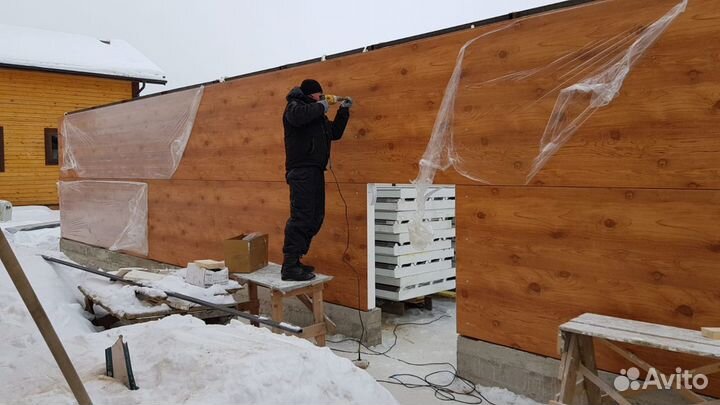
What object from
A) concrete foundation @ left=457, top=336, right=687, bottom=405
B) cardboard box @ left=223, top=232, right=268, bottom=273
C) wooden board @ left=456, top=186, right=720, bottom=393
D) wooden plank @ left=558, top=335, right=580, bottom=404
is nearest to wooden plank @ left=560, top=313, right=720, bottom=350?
wooden plank @ left=558, top=335, right=580, bottom=404

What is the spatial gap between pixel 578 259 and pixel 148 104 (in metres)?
6.70

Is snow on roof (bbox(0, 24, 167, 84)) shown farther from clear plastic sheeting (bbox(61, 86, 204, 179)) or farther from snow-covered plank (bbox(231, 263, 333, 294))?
snow-covered plank (bbox(231, 263, 333, 294))

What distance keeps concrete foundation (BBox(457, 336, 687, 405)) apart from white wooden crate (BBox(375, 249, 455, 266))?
1776mm

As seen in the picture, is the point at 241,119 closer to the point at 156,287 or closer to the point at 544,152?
the point at 156,287

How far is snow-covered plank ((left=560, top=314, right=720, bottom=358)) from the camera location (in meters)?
2.62

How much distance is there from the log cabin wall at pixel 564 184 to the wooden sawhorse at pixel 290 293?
0.54 meters

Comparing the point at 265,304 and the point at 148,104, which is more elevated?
the point at 148,104

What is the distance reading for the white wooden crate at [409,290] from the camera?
602 centimetres

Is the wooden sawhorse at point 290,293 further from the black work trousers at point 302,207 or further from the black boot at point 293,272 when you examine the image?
the black work trousers at point 302,207

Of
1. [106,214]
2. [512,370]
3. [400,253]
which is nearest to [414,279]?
[400,253]

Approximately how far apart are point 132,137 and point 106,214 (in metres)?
1.61

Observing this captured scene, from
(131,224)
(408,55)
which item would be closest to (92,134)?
(131,224)

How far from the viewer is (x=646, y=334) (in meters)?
2.88

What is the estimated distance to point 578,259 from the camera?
3.63 m
